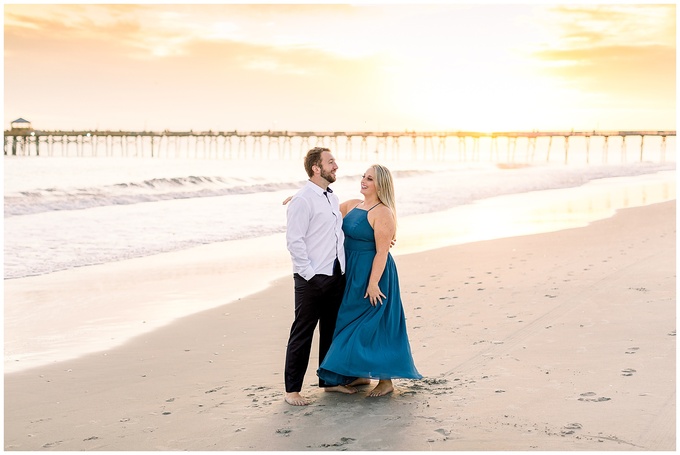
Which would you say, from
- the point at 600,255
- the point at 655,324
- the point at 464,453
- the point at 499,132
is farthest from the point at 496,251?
the point at 499,132

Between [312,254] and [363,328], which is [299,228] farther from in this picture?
[363,328]

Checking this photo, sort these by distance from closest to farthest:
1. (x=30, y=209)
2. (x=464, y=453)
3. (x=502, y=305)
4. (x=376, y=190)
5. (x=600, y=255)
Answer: (x=464, y=453), (x=376, y=190), (x=502, y=305), (x=600, y=255), (x=30, y=209)

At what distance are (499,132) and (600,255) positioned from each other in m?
88.5

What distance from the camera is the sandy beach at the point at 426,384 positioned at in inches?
172

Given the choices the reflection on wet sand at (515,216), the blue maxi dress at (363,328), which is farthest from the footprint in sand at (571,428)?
the reflection on wet sand at (515,216)

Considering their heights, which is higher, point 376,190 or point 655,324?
point 376,190

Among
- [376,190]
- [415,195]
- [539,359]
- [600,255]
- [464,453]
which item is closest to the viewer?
[464,453]

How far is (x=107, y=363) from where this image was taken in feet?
20.3

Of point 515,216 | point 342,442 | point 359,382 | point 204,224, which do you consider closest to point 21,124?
point 204,224

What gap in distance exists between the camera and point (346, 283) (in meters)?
5.15

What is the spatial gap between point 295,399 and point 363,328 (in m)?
0.64

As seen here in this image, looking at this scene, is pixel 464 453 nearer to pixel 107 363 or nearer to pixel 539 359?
pixel 539 359

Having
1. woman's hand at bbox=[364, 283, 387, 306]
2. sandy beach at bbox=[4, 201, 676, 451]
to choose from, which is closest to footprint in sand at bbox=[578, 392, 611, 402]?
sandy beach at bbox=[4, 201, 676, 451]

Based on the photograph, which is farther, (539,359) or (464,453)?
(539,359)
